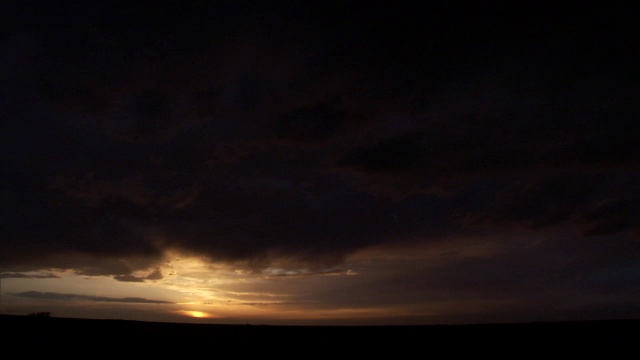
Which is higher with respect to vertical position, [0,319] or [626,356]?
[0,319]

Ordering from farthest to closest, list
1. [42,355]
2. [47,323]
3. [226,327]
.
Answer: [226,327] < [47,323] < [42,355]

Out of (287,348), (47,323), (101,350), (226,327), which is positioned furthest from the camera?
(226,327)

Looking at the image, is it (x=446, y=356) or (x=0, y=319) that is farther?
(x=0, y=319)

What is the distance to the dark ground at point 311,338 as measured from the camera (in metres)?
13.2

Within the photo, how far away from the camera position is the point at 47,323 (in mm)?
16047

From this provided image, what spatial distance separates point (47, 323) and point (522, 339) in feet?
51.6

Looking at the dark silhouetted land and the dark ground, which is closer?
the dark ground

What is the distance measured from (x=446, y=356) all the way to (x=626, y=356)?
4639mm

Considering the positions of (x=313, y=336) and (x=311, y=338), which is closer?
(x=311, y=338)

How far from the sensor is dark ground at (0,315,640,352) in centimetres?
1322

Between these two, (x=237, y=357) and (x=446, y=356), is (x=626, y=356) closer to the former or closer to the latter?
(x=446, y=356)

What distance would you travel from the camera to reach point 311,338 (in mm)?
15289

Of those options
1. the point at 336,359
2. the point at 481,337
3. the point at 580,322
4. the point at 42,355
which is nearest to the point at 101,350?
the point at 42,355

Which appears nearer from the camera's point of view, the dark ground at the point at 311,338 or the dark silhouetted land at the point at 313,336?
the dark ground at the point at 311,338
